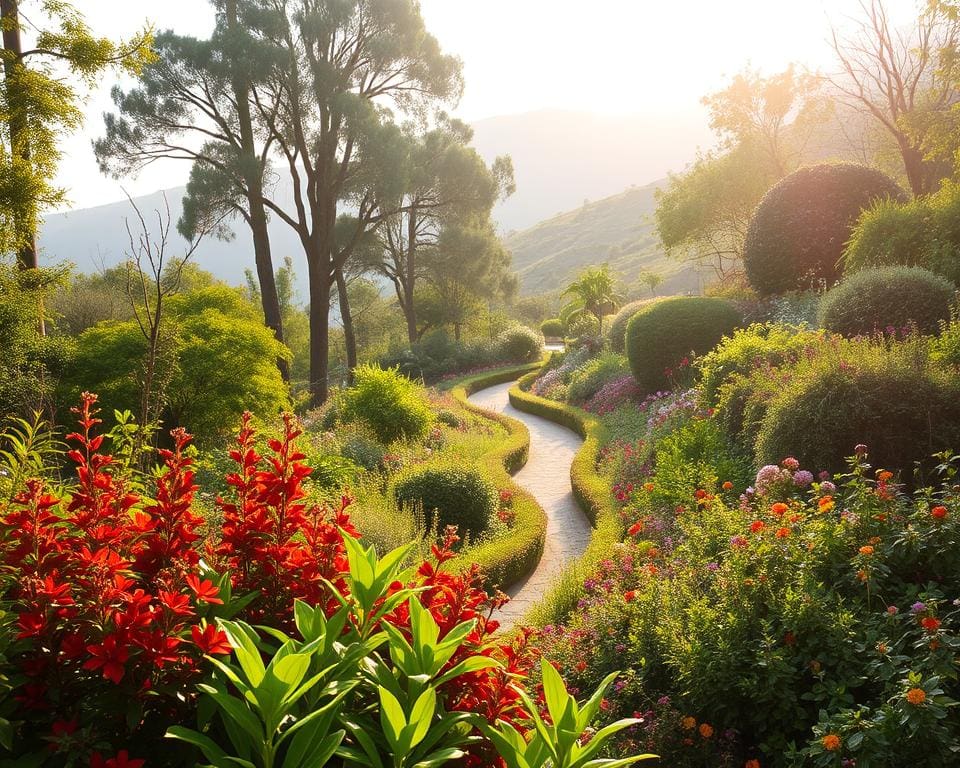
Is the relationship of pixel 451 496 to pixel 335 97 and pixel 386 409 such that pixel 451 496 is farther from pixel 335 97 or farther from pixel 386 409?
pixel 335 97

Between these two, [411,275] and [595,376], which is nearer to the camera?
[595,376]

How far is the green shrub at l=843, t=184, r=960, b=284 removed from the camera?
10.3 meters

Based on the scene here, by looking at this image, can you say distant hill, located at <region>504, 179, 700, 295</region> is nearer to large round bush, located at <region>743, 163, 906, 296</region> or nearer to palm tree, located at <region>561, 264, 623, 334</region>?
palm tree, located at <region>561, 264, 623, 334</region>

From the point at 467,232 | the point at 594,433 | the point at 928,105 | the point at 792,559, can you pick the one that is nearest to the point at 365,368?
the point at 594,433

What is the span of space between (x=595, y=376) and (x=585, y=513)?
302 inches

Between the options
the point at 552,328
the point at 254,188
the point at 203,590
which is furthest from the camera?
the point at 552,328

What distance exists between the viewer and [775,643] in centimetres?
307

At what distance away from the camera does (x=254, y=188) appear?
16.7 metres

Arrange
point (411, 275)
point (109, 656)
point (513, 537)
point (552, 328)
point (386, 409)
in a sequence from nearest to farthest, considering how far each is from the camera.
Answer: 1. point (109, 656)
2. point (513, 537)
3. point (386, 409)
4. point (411, 275)
5. point (552, 328)

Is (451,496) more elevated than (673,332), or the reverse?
(673,332)

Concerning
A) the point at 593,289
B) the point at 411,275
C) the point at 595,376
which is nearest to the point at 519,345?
the point at 593,289

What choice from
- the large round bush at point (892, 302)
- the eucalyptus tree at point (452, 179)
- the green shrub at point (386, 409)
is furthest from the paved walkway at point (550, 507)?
the eucalyptus tree at point (452, 179)

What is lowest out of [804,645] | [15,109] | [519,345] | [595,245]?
[519,345]

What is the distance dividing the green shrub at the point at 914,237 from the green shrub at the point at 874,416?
18.5 feet
